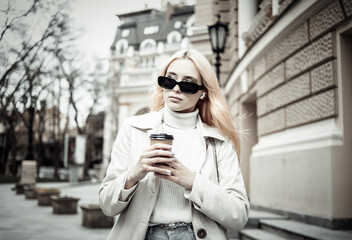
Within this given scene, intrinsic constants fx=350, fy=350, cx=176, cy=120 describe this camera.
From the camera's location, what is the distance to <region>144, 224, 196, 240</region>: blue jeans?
1821mm

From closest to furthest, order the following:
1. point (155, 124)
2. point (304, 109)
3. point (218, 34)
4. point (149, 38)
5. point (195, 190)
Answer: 1. point (195, 190)
2. point (155, 124)
3. point (304, 109)
4. point (218, 34)
5. point (149, 38)

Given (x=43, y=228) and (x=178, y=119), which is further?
(x=43, y=228)

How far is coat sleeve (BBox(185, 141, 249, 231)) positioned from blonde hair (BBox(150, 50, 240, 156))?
233 mm

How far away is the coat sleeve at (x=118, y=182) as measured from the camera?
181 cm

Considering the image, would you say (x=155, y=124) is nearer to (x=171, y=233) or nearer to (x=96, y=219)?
(x=171, y=233)

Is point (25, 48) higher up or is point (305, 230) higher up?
point (25, 48)

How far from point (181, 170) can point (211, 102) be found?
61cm

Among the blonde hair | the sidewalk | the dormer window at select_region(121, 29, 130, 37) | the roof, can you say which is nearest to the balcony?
the roof

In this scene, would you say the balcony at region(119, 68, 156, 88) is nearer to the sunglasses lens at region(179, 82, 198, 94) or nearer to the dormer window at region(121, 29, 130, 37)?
the dormer window at region(121, 29, 130, 37)

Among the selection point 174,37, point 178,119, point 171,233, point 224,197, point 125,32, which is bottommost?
point 171,233

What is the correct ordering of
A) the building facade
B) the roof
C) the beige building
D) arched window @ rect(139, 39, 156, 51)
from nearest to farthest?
the beige building, the building facade, the roof, arched window @ rect(139, 39, 156, 51)

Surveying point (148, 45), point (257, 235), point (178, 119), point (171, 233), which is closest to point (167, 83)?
point (178, 119)

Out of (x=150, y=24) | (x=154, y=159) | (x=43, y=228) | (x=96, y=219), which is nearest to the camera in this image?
(x=154, y=159)

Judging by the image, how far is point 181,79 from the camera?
6.74ft
